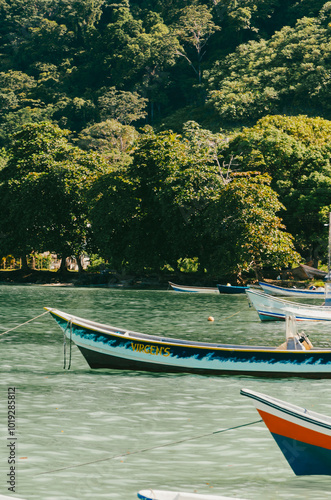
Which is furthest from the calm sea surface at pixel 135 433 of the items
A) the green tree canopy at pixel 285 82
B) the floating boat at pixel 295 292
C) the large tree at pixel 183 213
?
the green tree canopy at pixel 285 82

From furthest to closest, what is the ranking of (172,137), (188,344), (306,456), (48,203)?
1. (48,203)
2. (172,137)
3. (188,344)
4. (306,456)

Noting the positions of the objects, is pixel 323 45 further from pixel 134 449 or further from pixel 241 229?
pixel 134 449

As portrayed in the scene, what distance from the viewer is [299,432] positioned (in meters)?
8.26

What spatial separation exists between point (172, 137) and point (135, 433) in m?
55.7

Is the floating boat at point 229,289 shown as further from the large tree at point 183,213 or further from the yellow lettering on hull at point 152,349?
the yellow lettering on hull at point 152,349

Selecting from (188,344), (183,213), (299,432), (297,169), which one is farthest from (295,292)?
(299,432)

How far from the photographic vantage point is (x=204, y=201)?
62438mm

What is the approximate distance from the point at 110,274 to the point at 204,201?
1432 cm

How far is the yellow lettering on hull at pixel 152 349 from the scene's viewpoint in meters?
16.9

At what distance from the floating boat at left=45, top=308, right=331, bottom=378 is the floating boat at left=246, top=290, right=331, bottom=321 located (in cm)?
1296

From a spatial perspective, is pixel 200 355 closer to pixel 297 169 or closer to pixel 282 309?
pixel 282 309

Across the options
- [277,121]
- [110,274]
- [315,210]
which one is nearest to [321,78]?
[277,121]

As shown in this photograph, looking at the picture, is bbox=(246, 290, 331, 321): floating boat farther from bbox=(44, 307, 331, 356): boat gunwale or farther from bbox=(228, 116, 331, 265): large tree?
bbox=(228, 116, 331, 265): large tree

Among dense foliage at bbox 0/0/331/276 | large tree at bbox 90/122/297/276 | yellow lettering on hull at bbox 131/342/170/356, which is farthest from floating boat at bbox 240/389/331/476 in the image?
dense foliage at bbox 0/0/331/276
